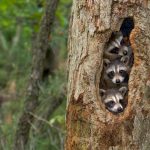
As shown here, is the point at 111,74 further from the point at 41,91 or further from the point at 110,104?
the point at 41,91

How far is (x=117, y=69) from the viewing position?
5.51 meters

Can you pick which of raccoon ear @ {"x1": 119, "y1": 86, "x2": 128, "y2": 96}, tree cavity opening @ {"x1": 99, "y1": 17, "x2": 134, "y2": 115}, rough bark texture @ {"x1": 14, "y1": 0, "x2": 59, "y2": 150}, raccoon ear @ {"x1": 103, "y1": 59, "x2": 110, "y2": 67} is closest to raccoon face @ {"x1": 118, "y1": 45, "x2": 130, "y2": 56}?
tree cavity opening @ {"x1": 99, "y1": 17, "x2": 134, "y2": 115}

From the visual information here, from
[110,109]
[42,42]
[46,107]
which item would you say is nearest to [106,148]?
[110,109]

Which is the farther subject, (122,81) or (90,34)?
(122,81)

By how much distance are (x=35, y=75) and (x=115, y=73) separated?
2.46 m

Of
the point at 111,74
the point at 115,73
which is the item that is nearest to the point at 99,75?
the point at 115,73

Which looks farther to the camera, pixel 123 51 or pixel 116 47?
pixel 123 51

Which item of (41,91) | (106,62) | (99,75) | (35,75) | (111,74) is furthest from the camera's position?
(41,91)

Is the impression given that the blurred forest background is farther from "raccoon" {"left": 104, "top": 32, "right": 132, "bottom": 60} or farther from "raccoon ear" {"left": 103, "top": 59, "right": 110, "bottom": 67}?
"raccoon" {"left": 104, "top": 32, "right": 132, "bottom": 60}

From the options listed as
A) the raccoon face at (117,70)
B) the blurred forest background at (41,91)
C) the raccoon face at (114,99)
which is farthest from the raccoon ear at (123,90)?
the blurred forest background at (41,91)

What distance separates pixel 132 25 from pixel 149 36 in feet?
0.68

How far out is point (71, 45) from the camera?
17.4 ft

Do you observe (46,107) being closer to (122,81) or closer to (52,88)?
(52,88)

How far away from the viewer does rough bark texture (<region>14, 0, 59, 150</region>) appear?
24.3 ft
